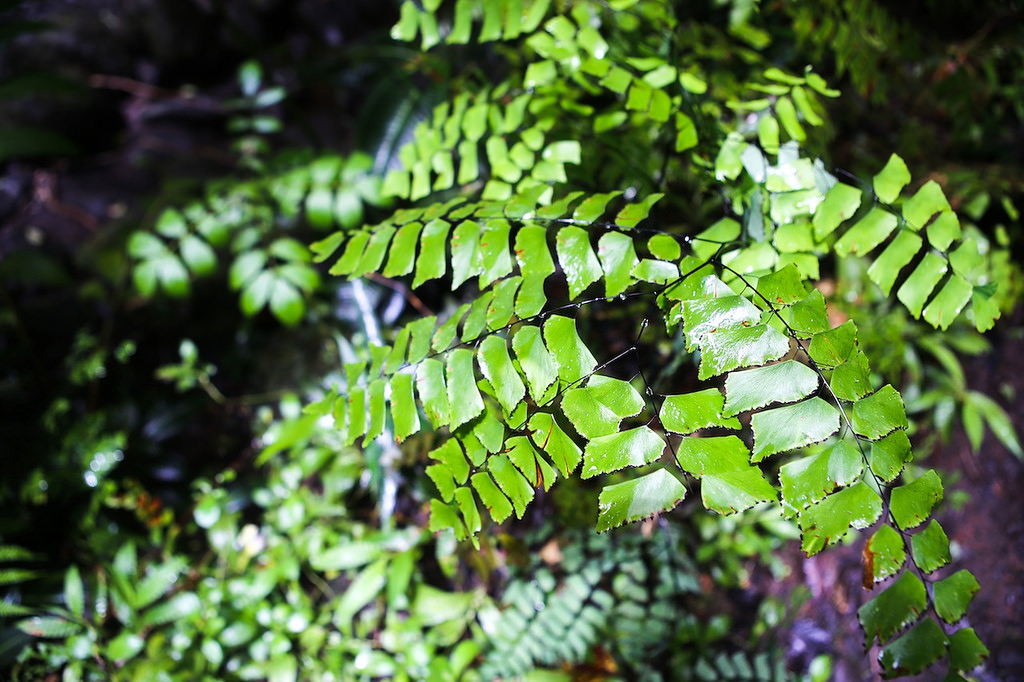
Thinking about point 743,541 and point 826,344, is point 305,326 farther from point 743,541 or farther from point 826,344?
point 826,344

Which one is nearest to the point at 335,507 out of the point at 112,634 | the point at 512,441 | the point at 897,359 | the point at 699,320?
the point at 112,634

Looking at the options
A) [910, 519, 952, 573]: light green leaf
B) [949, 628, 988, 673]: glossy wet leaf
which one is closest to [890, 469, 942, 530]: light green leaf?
[910, 519, 952, 573]: light green leaf

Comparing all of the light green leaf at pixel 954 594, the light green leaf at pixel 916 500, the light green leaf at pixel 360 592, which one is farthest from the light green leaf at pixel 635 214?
the light green leaf at pixel 360 592

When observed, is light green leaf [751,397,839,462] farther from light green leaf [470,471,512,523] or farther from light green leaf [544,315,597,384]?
light green leaf [470,471,512,523]

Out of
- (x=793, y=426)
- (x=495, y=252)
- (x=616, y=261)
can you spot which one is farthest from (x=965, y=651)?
(x=495, y=252)

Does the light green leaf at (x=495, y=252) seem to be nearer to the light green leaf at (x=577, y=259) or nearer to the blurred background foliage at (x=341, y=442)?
the light green leaf at (x=577, y=259)

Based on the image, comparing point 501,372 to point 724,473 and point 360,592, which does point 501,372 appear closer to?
point 724,473
